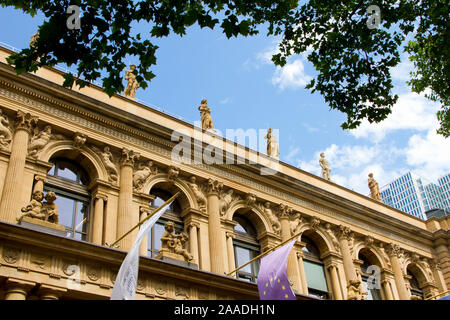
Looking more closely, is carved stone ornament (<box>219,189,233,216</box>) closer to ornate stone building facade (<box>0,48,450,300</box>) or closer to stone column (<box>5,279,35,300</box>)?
ornate stone building facade (<box>0,48,450,300</box>)

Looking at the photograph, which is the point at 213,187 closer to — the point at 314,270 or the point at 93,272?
the point at 314,270

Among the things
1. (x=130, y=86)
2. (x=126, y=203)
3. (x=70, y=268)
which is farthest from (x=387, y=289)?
(x=70, y=268)

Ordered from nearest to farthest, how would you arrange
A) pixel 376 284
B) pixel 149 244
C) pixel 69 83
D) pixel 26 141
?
pixel 69 83 < pixel 26 141 < pixel 149 244 < pixel 376 284

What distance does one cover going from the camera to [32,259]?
1534 cm

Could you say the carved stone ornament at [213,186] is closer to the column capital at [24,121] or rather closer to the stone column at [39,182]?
the stone column at [39,182]

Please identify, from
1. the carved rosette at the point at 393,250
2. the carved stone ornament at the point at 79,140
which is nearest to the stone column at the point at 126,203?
the carved stone ornament at the point at 79,140

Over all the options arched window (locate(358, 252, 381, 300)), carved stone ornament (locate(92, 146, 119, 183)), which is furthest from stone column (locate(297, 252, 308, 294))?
carved stone ornament (locate(92, 146, 119, 183))

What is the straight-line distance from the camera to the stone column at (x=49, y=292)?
15.1m

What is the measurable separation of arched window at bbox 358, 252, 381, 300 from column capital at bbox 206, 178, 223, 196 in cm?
937

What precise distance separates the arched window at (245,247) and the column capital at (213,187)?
1.90m

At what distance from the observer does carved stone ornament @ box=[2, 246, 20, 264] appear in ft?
48.8

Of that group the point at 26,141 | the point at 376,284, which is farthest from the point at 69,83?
the point at 376,284
